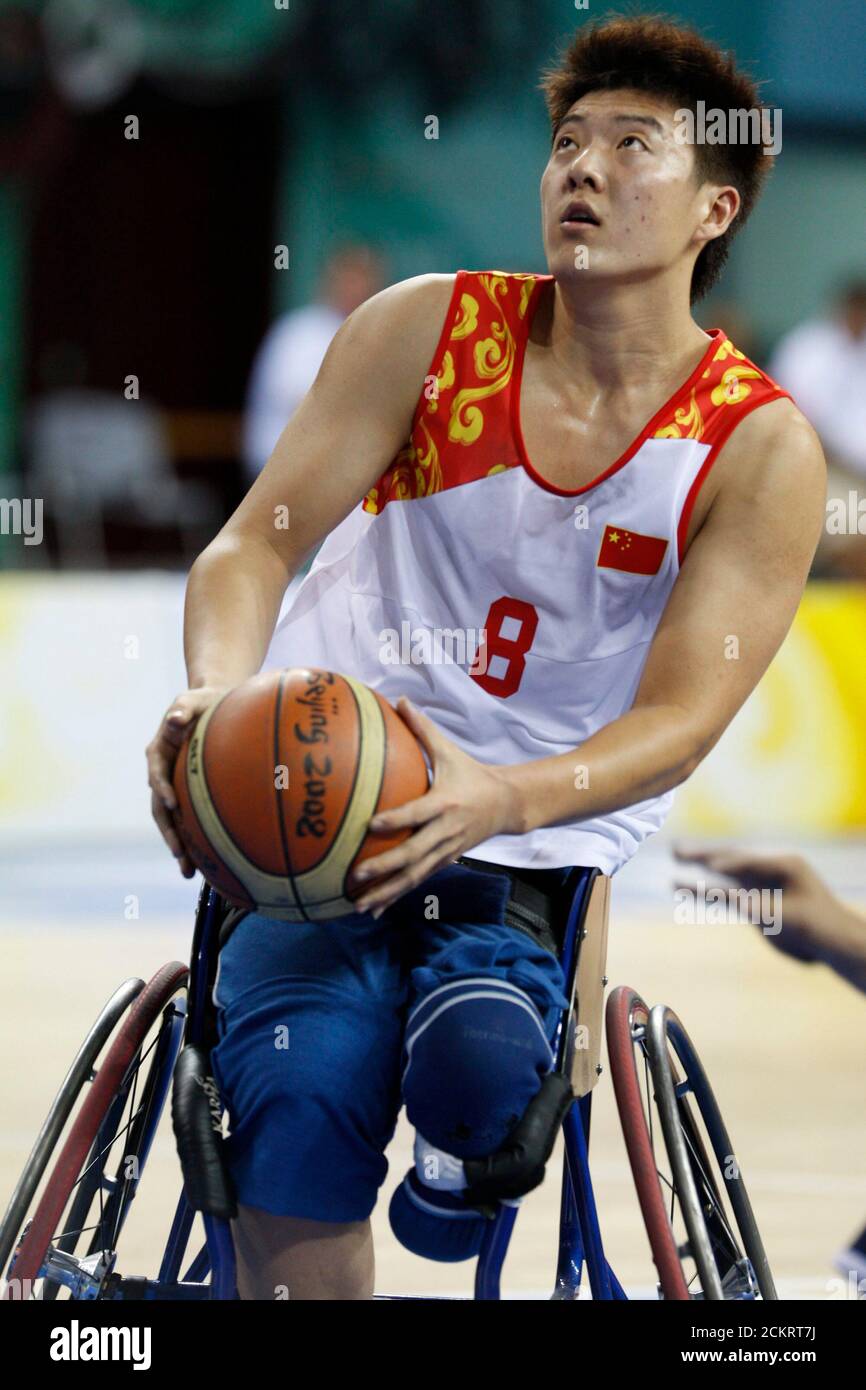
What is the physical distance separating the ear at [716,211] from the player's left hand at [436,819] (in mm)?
943

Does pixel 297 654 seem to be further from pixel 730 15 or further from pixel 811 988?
pixel 730 15

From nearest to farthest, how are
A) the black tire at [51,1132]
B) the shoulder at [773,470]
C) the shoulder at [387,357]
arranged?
the black tire at [51,1132] < the shoulder at [773,470] < the shoulder at [387,357]

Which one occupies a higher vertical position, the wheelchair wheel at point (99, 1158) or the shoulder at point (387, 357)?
the shoulder at point (387, 357)

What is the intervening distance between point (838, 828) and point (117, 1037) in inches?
237

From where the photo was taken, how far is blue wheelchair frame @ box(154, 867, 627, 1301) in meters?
2.46

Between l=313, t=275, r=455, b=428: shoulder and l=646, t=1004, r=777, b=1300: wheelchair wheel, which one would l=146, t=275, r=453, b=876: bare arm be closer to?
l=313, t=275, r=455, b=428: shoulder

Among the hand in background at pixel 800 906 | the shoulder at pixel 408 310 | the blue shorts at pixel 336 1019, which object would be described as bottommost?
the blue shorts at pixel 336 1019

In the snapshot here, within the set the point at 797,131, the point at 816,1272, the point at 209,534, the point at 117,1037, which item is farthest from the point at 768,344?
the point at 117,1037

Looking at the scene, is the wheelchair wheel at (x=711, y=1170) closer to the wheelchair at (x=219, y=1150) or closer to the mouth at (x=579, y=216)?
the wheelchair at (x=219, y=1150)

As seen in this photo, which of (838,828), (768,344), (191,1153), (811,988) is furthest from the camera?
(768,344)

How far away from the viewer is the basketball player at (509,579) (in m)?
2.45

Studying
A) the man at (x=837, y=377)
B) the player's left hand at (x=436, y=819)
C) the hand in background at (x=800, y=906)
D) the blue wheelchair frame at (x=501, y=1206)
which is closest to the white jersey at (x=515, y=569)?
the blue wheelchair frame at (x=501, y=1206)

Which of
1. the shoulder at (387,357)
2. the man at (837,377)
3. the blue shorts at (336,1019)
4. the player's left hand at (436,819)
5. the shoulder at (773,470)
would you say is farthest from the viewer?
the man at (837,377)

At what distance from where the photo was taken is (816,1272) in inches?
146
